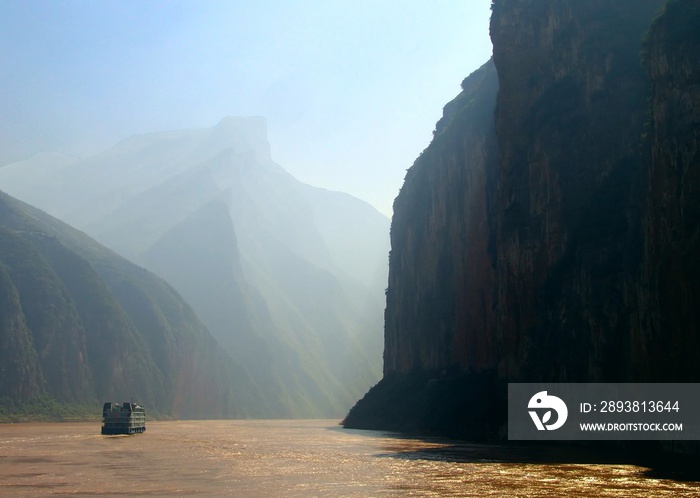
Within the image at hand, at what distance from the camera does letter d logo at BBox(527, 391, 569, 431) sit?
62034 mm

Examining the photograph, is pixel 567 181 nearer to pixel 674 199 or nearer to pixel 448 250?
pixel 674 199

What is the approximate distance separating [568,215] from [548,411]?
52.5ft

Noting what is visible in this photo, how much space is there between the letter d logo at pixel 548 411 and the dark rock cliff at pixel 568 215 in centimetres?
179

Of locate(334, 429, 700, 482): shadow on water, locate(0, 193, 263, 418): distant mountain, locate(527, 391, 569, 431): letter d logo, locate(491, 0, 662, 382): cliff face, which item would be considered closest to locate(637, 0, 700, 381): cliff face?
locate(334, 429, 700, 482): shadow on water

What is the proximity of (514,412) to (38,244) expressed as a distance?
143820 mm

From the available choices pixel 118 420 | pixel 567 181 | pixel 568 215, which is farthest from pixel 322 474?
pixel 118 420

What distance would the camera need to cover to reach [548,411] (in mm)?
65562

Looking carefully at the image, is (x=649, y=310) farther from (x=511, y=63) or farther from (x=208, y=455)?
(x=511, y=63)

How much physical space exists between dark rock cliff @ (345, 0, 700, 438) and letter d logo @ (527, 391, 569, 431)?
1.79m

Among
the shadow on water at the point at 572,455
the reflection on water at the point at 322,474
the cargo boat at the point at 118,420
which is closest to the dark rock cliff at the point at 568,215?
the shadow on water at the point at 572,455

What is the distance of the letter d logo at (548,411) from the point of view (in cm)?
6203

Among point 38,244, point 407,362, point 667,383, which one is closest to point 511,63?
point 667,383

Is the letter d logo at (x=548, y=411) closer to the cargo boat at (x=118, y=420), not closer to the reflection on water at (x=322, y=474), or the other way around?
the reflection on water at (x=322, y=474)

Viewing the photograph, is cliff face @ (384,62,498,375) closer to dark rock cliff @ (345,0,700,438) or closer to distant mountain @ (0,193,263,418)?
dark rock cliff @ (345,0,700,438)
